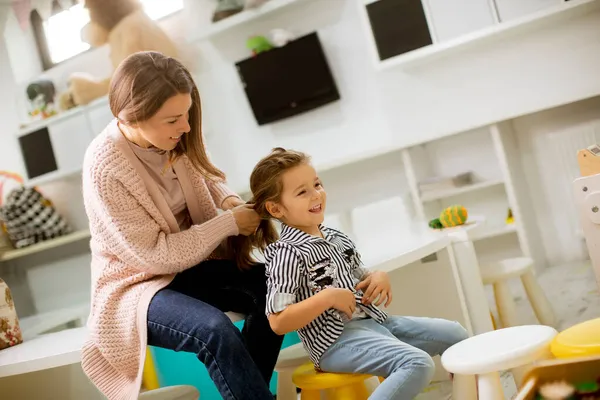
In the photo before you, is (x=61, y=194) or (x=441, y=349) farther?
(x=61, y=194)

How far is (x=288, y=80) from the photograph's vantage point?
4145mm

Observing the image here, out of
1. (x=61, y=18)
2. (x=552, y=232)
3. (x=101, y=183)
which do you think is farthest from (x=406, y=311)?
(x=61, y=18)

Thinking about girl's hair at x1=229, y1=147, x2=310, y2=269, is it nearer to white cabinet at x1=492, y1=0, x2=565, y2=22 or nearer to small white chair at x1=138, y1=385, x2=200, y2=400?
small white chair at x1=138, y1=385, x2=200, y2=400

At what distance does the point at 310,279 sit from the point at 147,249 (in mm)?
377

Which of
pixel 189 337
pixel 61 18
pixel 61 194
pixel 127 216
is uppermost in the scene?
pixel 61 18

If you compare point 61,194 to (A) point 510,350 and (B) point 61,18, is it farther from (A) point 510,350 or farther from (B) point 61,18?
(A) point 510,350

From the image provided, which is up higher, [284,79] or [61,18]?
[61,18]

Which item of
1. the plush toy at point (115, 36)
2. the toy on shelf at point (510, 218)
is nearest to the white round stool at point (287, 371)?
the toy on shelf at point (510, 218)

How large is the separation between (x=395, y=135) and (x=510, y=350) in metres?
2.95

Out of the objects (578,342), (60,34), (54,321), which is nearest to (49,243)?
(54,321)

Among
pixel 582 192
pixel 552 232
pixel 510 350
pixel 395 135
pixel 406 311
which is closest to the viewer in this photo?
pixel 510 350

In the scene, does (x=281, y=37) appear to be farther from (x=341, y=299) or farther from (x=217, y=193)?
(x=341, y=299)

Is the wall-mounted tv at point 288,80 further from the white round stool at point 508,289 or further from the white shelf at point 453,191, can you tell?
the white round stool at point 508,289

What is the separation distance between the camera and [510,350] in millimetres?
1255
